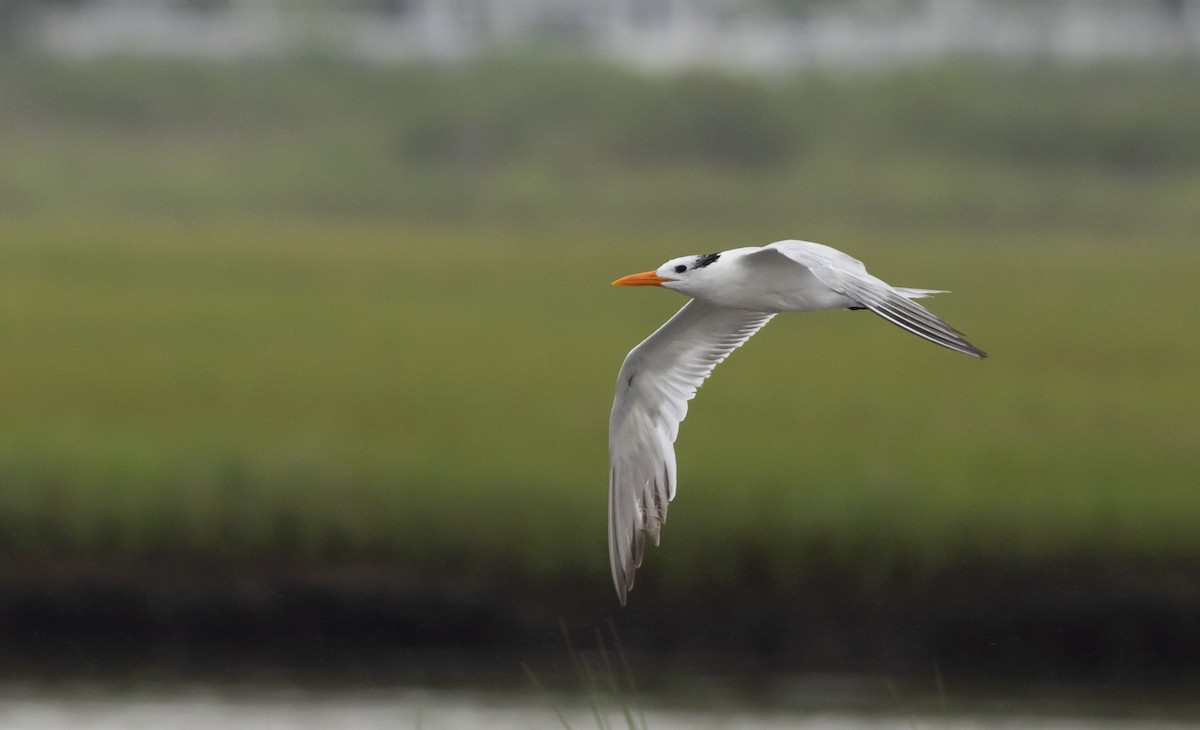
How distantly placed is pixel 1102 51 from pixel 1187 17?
6.26m

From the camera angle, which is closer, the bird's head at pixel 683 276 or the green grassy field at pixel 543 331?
the bird's head at pixel 683 276

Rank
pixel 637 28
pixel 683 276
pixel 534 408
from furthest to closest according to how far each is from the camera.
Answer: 1. pixel 637 28
2. pixel 534 408
3. pixel 683 276

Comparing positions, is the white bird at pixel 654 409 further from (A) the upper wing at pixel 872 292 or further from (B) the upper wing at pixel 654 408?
(A) the upper wing at pixel 872 292

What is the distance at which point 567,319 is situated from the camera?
84.2 ft

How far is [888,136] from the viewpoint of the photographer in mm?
41562

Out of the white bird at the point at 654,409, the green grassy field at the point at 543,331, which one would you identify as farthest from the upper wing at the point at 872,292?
the green grassy field at the point at 543,331

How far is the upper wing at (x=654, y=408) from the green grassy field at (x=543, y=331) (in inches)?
164

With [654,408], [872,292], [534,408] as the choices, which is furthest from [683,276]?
[534,408]

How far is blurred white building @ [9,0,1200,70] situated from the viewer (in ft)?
162

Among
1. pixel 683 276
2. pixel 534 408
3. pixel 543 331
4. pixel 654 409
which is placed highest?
pixel 683 276

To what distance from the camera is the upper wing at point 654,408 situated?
9.40m

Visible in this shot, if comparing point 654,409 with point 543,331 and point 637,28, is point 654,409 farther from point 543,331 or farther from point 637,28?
point 637,28

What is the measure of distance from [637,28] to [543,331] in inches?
1391

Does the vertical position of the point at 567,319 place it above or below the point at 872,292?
below
